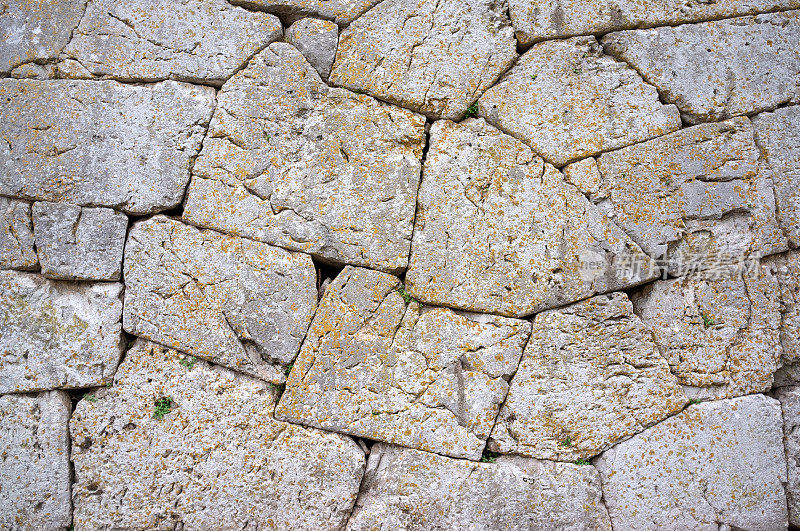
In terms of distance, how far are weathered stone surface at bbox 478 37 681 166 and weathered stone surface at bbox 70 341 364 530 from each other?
6.77 ft

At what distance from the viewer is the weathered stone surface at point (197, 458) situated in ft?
7.95

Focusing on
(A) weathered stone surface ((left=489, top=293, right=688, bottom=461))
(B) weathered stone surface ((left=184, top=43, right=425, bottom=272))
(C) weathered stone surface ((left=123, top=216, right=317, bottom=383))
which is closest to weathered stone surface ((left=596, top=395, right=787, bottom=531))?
(A) weathered stone surface ((left=489, top=293, right=688, bottom=461))

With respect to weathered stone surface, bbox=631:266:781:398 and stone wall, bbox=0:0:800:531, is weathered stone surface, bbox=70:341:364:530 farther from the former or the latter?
weathered stone surface, bbox=631:266:781:398

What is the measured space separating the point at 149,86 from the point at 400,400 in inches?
88.5

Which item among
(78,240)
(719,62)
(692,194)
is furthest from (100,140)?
(719,62)

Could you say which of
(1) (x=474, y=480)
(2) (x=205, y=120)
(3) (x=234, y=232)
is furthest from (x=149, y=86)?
(1) (x=474, y=480)

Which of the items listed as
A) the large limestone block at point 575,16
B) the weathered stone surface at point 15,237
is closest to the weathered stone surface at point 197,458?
the weathered stone surface at point 15,237

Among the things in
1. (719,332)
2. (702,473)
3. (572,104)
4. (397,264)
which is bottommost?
(702,473)

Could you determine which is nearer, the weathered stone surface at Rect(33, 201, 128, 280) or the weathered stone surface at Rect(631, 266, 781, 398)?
the weathered stone surface at Rect(33, 201, 128, 280)

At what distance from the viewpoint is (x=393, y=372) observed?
248 cm

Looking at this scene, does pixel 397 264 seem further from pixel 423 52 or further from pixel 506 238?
pixel 423 52

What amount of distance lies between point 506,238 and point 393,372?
3.24ft

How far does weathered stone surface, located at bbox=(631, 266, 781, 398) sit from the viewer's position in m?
2.55

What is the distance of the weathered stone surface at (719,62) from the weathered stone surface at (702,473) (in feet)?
5.73
